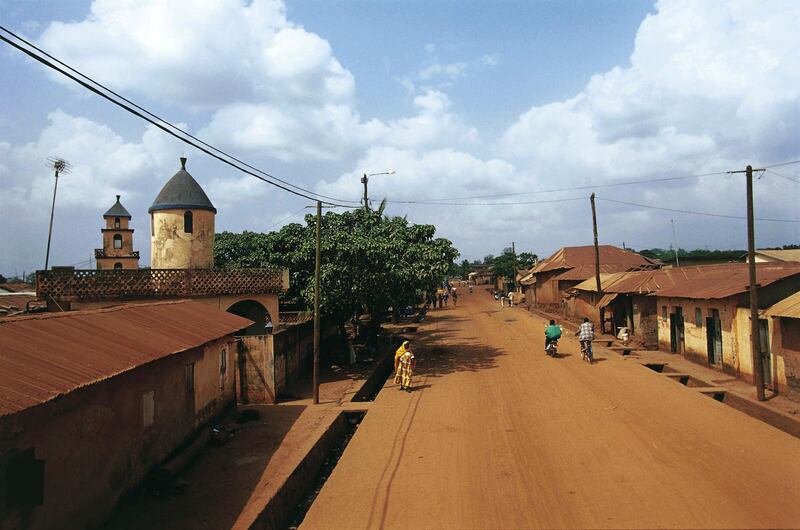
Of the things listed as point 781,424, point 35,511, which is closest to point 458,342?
point 781,424

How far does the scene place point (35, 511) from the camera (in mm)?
6695

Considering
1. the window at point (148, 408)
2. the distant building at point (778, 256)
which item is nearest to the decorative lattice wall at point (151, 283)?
the window at point (148, 408)

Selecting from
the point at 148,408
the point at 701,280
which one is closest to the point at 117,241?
the point at 148,408

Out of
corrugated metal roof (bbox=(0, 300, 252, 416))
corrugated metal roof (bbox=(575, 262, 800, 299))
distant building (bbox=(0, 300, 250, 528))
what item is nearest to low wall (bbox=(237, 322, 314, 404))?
corrugated metal roof (bbox=(0, 300, 252, 416))

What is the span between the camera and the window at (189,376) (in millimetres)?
12086

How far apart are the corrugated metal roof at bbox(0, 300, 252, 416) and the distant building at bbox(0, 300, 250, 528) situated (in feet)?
0.06

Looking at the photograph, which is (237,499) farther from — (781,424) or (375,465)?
(781,424)

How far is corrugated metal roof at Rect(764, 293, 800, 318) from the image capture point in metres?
13.6

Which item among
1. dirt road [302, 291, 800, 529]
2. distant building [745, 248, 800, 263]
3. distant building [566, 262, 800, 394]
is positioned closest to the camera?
dirt road [302, 291, 800, 529]

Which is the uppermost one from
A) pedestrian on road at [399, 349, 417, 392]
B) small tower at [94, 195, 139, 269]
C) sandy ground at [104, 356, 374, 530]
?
small tower at [94, 195, 139, 269]

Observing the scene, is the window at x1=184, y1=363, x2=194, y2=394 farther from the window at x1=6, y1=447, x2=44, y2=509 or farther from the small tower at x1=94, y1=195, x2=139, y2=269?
the small tower at x1=94, y1=195, x2=139, y2=269

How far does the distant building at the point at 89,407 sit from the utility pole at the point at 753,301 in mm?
14299

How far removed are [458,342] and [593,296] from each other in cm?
1020

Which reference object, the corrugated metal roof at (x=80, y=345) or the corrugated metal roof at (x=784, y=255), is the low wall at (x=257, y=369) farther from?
the corrugated metal roof at (x=784, y=255)
